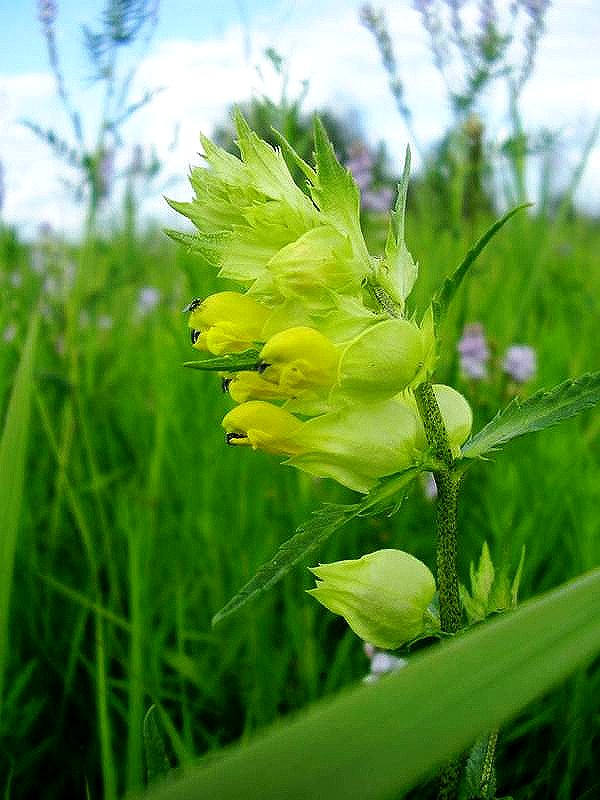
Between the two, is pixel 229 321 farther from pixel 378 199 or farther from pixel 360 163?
pixel 378 199

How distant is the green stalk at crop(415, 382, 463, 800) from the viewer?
1.85 feet

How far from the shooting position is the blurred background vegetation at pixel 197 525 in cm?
93

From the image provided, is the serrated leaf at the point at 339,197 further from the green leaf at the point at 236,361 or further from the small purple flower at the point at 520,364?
the small purple flower at the point at 520,364

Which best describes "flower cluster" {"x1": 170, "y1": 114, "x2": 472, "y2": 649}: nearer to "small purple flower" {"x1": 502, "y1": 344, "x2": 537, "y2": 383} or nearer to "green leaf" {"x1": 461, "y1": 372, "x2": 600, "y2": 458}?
"green leaf" {"x1": 461, "y1": 372, "x2": 600, "y2": 458}

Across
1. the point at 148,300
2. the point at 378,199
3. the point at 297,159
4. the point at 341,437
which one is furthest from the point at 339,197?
the point at 148,300

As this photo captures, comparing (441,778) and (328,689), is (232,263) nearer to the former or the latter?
(441,778)

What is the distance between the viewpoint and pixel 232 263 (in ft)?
1.85

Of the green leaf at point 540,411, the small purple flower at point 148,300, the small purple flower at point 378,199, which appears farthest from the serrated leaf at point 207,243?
the small purple flower at point 148,300

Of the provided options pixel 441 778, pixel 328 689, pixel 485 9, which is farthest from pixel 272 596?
pixel 485 9

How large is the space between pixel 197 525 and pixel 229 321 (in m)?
0.73

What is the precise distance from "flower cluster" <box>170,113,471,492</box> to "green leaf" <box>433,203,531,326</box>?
15mm

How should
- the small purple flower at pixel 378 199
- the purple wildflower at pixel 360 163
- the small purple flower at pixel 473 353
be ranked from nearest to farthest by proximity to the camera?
the small purple flower at pixel 473 353
the purple wildflower at pixel 360 163
the small purple flower at pixel 378 199

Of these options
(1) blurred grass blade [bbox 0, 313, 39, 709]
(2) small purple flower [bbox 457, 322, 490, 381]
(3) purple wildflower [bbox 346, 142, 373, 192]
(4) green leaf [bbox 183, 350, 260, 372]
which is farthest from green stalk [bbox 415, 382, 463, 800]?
(3) purple wildflower [bbox 346, 142, 373, 192]

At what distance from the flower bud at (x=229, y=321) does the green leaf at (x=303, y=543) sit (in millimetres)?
133
